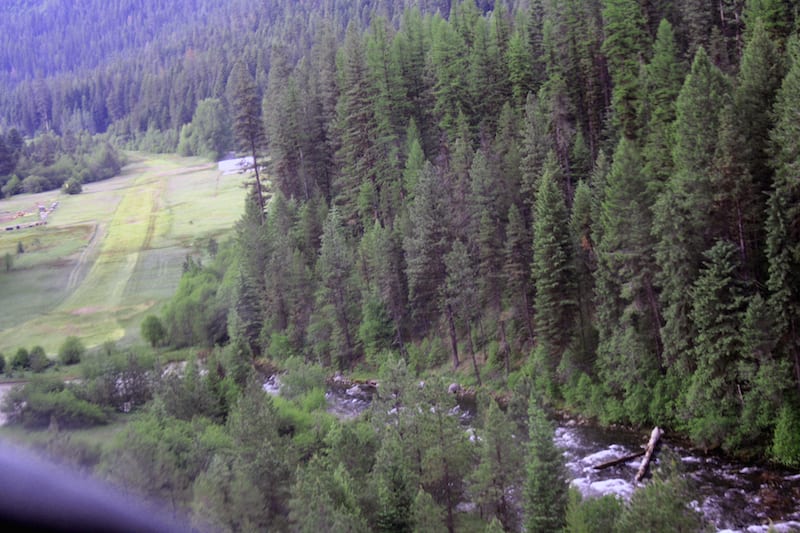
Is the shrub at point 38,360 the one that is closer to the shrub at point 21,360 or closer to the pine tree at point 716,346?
the shrub at point 21,360

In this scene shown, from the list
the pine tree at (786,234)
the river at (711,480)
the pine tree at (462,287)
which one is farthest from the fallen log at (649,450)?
the pine tree at (462,287)

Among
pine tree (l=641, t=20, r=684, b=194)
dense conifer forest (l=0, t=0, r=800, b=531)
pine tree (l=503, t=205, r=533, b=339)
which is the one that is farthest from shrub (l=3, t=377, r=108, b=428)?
pine tree (l=503, t=205, r=533, b=339)

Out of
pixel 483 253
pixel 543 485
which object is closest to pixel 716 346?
pixel 543 485

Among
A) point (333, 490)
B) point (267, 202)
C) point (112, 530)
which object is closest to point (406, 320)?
point (267, 202)

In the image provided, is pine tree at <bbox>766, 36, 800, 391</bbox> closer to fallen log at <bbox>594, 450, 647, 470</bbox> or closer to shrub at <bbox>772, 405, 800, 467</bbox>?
shrub at <bbox>772, 405, 800, 467</bbox>

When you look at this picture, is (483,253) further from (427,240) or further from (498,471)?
(498,471)

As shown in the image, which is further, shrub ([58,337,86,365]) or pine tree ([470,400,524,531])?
pine tree ([470,400,524,531])
